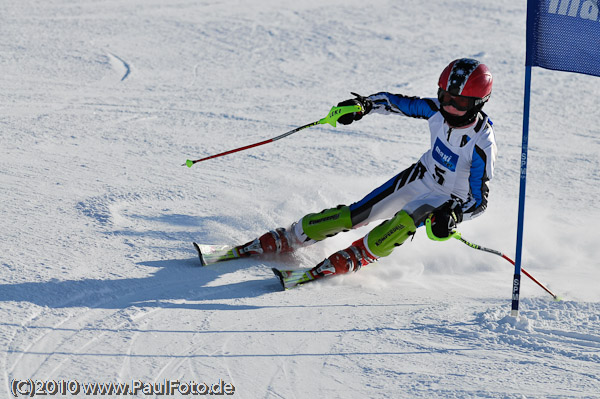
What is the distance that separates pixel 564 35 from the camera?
4684 mm

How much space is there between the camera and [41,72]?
9.59 m

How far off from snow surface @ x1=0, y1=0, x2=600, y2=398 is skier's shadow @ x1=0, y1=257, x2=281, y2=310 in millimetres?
18

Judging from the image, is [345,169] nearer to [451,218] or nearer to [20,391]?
[451,218]

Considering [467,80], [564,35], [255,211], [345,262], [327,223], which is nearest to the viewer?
[564,35]

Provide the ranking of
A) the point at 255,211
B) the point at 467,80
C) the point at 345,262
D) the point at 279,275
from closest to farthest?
the point at 467,80 → the point at 279,275 → the point at 345,262 → the point at 255,211

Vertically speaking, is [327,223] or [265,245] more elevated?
[327,223]

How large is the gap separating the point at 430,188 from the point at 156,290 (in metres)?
2.03

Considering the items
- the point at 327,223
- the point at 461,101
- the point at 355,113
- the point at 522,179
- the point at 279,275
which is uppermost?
the point at 461,101

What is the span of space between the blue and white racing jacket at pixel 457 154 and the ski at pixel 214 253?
1475 mm

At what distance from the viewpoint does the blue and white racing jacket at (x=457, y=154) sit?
4.95 meters

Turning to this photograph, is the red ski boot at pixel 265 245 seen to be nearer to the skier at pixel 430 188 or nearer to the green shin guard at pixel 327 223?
the skier at pixel 430 188

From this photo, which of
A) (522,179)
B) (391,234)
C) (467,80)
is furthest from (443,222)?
(467,80)

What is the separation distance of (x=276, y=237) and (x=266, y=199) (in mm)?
1176

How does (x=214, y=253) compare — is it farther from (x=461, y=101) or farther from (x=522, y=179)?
(x=522, y=179)
